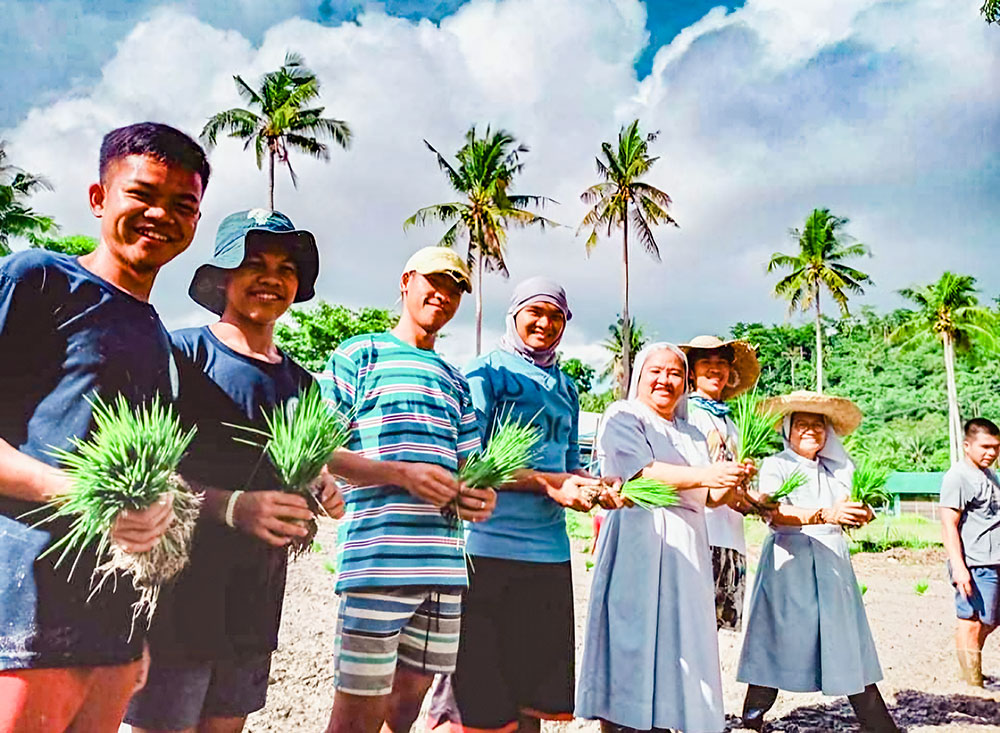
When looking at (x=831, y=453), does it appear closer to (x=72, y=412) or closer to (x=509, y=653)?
(x=509, y=653)

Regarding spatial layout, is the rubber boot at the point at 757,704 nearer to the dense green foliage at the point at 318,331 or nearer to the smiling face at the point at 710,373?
the smiling face at the point at 710,373

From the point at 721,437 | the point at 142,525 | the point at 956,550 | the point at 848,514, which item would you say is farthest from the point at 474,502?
the point at 956,550

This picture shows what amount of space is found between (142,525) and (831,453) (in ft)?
10.6

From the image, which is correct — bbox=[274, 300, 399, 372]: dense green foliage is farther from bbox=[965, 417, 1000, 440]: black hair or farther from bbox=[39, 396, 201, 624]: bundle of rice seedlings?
bbox=[965, 417, 1000, 440]: black hair

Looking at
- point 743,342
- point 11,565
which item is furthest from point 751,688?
point 11,565

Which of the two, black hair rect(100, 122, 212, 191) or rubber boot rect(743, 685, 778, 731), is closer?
black hair rect(100, 122, 212, 191)

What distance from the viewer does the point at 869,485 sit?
12.0 ft

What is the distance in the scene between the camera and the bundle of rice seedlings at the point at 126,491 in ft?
5.57

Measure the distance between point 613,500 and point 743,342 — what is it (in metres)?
1.52

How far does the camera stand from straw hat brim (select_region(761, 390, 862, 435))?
3830 millimetres

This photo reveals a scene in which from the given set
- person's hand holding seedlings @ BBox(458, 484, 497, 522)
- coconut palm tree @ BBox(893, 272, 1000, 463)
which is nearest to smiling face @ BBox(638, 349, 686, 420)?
person's hand holding seedlings @ BBox(458, 484, 497, 522)

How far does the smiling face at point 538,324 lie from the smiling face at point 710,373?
1144 millimetres

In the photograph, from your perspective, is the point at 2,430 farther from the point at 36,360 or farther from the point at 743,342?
the point at 743,342

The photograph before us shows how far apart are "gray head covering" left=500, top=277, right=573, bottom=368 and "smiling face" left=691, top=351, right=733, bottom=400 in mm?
1070
